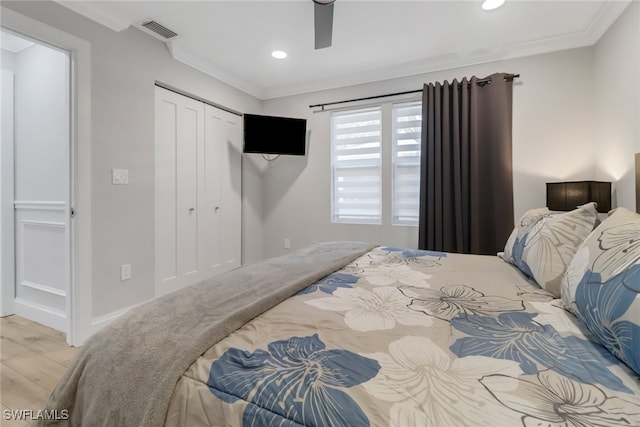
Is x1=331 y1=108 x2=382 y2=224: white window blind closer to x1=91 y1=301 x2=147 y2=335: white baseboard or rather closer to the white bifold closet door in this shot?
the white bifold closet door

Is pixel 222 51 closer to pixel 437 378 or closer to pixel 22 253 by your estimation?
pixel 22 253

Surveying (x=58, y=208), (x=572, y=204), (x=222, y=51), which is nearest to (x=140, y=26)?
(x=222, y=51)

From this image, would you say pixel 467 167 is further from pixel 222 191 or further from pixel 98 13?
pixel 98 13

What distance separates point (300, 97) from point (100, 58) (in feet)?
7.36

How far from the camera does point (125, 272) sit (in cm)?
254

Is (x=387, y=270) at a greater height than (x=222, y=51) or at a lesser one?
lesser

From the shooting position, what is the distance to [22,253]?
9.20ft

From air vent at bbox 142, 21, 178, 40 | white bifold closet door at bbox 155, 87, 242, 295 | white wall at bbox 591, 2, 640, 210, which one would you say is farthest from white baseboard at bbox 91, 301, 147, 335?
white wall at bbox 591, 2, 640, 210

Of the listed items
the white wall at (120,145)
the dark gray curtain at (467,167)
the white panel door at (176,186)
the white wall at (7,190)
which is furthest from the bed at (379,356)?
the white wall at (7,190)

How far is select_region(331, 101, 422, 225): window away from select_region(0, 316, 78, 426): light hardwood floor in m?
2.88

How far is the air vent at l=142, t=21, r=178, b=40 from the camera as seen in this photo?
8.32 ft

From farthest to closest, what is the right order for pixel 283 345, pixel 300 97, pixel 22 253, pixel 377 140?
pixel 300 97 → pixel 377 140 → pixel 22 253 → pixel 283 345

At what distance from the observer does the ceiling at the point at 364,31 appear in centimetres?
231

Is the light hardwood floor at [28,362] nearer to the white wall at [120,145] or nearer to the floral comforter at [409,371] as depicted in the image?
the white wall at [120,145]
